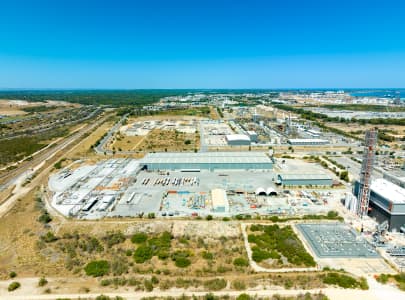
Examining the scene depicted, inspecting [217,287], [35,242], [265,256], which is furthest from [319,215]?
[35,242]

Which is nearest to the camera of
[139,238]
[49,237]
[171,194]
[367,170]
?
[139,238]

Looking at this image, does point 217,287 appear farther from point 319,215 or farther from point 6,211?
point 6,211

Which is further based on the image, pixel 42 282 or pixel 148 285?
pixel 42 282

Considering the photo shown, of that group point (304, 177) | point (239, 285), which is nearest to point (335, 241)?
point (239, 285)

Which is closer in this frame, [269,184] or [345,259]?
[345,259]

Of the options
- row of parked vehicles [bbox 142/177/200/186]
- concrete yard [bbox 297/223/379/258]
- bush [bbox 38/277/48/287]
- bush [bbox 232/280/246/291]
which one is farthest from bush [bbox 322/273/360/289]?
row of parked vehicles [bbox 142/177/200/186]

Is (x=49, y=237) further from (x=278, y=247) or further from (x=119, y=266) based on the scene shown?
(x=278, y=247)
